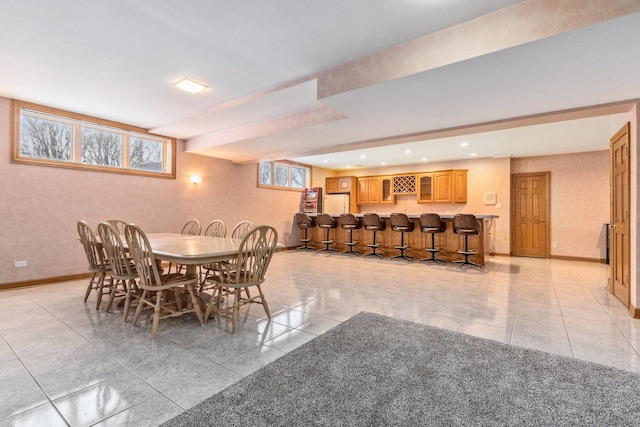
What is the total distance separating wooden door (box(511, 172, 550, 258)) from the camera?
7238 mm

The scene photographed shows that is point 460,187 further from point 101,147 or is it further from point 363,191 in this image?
point 101,147

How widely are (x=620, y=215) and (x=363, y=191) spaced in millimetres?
6614

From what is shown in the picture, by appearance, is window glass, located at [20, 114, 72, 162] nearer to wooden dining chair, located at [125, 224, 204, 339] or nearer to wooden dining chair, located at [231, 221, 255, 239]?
wooden dining chair, located at [231, 221, 255, 239]

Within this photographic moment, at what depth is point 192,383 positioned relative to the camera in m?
1.84

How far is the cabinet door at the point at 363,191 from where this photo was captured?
9.76 metres

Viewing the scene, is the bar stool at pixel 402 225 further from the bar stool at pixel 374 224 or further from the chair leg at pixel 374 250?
the chair leg at pixel 374 250

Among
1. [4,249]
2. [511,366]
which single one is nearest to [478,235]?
[511,366]

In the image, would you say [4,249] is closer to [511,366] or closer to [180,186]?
[180,186]

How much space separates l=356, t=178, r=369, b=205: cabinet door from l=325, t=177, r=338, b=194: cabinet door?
775mm

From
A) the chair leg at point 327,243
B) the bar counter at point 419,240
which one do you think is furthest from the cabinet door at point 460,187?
the chair leg at point 327,243

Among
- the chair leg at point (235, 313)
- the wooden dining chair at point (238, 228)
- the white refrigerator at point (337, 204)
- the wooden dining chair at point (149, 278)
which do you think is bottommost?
the chair leg at point (235, 313)

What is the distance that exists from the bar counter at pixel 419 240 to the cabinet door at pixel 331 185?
241 centimetres

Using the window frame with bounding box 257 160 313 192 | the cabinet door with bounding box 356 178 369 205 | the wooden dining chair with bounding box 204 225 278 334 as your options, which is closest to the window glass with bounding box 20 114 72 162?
the wooden dining chair with bounding box 204 225 278 334

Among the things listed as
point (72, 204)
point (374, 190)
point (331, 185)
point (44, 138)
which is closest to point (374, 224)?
point (374, 190)
